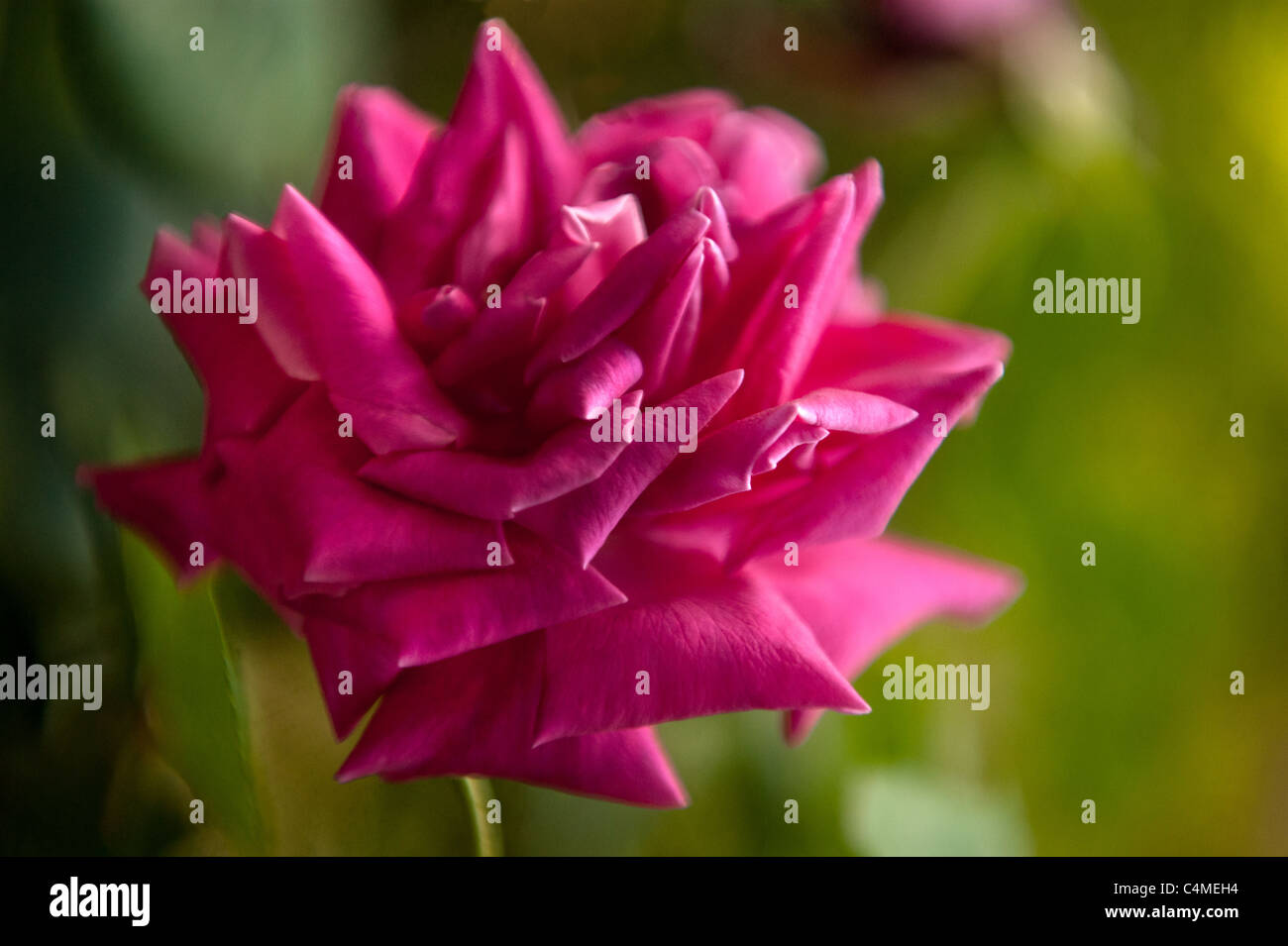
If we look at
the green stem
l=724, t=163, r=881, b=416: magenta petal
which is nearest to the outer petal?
l=724, t=163, r=881, b=416: magenta petal

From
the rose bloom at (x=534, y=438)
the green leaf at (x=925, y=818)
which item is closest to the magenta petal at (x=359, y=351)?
the rose bloom at (x=534, y=438)

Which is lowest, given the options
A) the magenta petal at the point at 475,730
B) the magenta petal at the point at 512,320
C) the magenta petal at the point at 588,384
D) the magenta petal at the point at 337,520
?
the magenta petal at the point at 475,730

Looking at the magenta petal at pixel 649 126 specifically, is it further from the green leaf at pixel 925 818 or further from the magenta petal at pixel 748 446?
the green leaf at pixel 925 818

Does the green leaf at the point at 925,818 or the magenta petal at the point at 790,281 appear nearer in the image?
the magenta petal at the point at 790,281

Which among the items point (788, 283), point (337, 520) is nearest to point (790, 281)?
point (788, 283)

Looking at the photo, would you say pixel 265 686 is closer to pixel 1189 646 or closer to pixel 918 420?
pixel 918 420

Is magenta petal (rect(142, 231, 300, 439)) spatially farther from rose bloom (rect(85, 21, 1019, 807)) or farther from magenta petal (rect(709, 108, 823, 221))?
magenta petal (rect(709, 108, 823, 221))

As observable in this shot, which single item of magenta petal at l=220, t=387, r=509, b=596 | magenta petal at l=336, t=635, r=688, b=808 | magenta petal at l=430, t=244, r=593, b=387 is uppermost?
magenta petal at l=430, t=244, r=593, b=387
